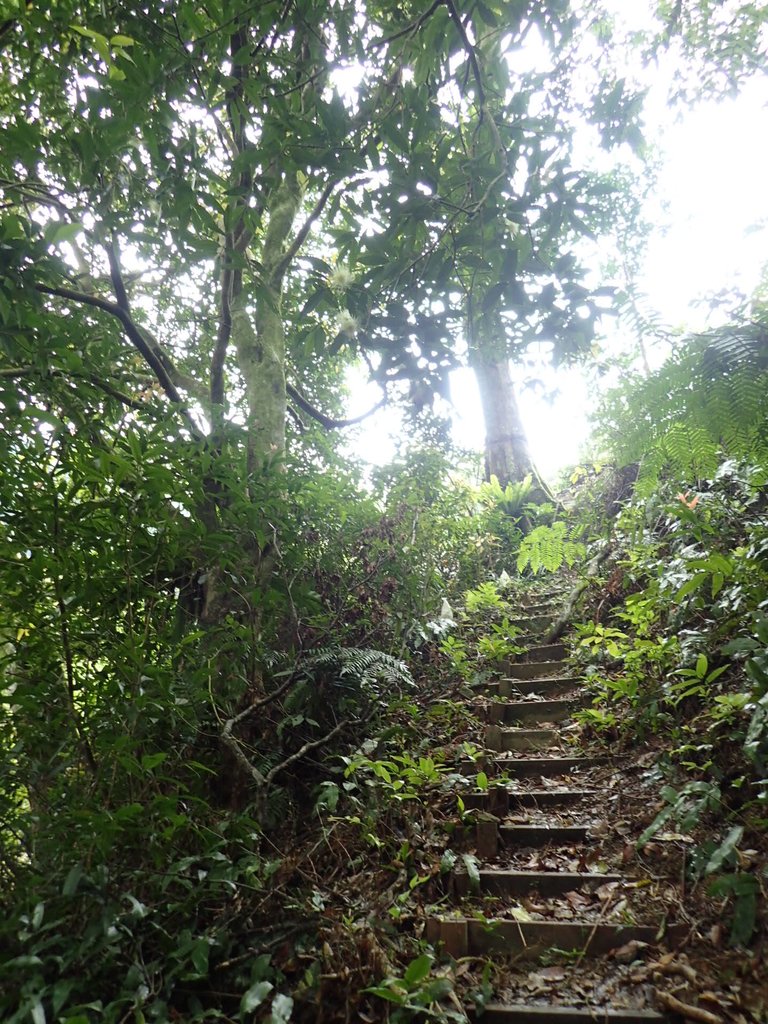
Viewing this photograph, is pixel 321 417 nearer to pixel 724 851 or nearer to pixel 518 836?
pixel 518 836

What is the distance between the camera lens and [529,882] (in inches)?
101

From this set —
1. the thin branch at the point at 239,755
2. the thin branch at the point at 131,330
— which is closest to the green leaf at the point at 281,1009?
the thin branch at the point at 239,755

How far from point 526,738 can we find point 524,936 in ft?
5.22

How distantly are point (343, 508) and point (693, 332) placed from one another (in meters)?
2.41

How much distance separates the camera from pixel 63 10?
238cm

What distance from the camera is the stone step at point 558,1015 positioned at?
1.82 metres

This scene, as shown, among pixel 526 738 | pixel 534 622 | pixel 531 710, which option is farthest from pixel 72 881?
pixel 534 622

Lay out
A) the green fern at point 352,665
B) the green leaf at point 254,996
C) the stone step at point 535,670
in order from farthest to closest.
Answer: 1. the stone step at point 535,670
2. the green fern at point 352,665
3. the green leaf at point 254,996

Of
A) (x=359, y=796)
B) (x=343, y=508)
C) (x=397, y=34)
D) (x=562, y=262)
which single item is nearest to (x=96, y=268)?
(x=343, y=508)

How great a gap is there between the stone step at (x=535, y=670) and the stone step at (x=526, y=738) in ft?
2.68

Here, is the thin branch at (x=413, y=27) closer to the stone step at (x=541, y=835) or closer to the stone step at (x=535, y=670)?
the stone step at (x=541, y=835)

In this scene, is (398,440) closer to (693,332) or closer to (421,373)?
(421,373)

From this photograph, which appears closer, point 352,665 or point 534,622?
point 352,665

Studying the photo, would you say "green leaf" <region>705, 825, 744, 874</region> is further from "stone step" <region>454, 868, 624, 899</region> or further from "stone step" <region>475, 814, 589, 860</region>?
"stone step" <region>475, 814, 589, 860</region>
